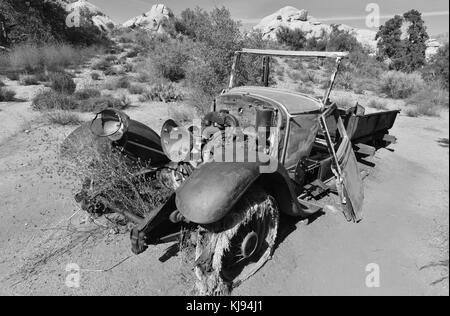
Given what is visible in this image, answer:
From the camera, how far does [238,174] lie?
300cm

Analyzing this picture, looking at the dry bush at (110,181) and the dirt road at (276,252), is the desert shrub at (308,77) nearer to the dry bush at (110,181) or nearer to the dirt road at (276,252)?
the dirt road at (276,252)

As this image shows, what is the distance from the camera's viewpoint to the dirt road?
3236mm

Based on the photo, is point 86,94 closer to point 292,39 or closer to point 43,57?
point 43,57

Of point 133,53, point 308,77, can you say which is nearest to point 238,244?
point 308,77

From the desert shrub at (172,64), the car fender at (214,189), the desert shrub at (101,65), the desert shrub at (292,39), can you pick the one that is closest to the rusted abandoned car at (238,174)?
the car fender at (214,189)

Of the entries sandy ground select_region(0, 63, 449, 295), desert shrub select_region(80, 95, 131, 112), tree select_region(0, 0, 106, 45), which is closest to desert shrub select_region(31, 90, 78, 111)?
desert shrub select_region(80, 95, 131, 112)

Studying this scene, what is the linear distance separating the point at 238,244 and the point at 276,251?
70cm

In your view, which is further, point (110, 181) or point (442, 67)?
point (110, 181)

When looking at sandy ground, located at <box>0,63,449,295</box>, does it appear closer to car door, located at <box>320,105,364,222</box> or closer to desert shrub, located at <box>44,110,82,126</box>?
car door, located at <box>320,105,364,222</box>

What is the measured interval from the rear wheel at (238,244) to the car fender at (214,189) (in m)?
0.26

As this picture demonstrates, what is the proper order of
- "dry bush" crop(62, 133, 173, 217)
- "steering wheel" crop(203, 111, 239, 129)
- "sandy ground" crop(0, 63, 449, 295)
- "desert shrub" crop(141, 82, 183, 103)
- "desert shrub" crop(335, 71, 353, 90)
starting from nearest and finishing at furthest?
"sandy ground" crop(0, 63, 449, 295) < "dry bush" crop(62, 133, 173, 217) < "steering wheel" crop(203, 111, 239, 129) < "desert shrub" crop(141, 82, 183, 103) < "desert shrub" crop(335, 71, 353, 90)

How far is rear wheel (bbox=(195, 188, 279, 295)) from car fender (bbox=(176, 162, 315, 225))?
26cm

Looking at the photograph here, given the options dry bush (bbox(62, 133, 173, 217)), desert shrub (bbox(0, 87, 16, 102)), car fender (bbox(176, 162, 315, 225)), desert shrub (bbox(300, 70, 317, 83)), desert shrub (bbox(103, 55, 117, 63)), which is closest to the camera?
car fender (bbox(176, 162, 315, 225))

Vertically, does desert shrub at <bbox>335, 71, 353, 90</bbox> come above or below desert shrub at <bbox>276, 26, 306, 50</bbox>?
below
